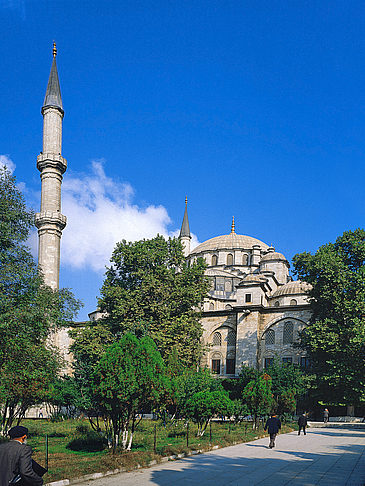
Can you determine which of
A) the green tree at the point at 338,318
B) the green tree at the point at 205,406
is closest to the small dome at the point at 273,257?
the green tree at the point at 338,318

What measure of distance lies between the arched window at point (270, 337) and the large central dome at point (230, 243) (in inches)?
611

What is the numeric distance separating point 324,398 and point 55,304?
18.8 metres

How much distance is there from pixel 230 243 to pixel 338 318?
22856mm

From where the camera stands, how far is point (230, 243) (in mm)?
49594

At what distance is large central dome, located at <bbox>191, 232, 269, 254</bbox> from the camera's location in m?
49.1

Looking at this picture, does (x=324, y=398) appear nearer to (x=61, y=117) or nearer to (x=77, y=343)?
(x=77, y=343)

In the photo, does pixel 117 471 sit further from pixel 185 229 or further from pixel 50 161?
pixel 185 229

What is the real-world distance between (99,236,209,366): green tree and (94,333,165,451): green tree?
15.2 metres

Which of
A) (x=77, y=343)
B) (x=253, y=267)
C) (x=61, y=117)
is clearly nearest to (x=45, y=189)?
(x=61, y=117)

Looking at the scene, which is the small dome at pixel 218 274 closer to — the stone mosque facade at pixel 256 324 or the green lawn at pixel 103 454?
the stone mosque facade at pixel 256 324

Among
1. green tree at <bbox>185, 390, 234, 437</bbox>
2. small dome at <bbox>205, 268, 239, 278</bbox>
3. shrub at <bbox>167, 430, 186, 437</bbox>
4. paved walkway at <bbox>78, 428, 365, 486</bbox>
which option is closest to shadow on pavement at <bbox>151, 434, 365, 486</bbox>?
paved walkway at <bbox>78, 428, 365, 486</bbox>

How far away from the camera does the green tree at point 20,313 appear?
1225 centimetres

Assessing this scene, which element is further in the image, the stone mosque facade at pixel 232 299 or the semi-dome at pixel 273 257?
the semi-dome at pixel 273 257

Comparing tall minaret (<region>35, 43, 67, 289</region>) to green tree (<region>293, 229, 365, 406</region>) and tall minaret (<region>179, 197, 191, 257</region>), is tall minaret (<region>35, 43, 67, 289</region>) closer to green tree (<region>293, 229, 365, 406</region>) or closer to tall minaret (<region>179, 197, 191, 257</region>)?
green tree (<region>293, 229, 365, 406</region>)
